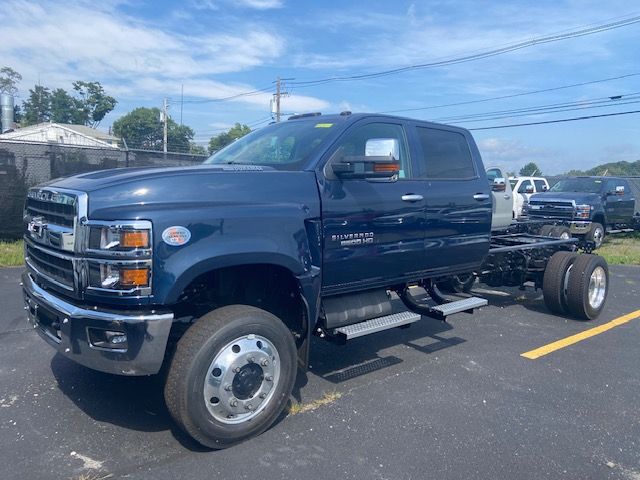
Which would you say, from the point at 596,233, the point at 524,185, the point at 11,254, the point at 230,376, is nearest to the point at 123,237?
the point at 230,376

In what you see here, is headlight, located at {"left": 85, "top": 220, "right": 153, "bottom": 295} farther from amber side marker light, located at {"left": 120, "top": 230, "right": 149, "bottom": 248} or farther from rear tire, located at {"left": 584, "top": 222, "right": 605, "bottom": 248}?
rear tire, located at {"left": 584, "top": 222, "right": 605, "bottom": 248}

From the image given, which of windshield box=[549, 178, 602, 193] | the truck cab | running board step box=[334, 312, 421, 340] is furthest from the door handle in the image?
the truck cab

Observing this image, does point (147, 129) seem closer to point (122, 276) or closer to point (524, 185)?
point (524, 185)

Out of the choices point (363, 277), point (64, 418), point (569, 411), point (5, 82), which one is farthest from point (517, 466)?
point (5, 82)

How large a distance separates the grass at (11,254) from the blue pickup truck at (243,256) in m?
6.40

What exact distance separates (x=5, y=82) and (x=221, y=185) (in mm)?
88609

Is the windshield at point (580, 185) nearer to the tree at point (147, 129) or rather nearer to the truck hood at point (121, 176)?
the truck hood at point (121, 176)

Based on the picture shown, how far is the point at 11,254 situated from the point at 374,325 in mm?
8317

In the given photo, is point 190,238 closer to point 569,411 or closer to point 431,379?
point 431,379

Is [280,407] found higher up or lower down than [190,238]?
lower down

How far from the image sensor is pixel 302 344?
413 cm

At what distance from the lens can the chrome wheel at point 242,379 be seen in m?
3.45

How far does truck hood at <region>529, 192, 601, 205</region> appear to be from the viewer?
626 inches

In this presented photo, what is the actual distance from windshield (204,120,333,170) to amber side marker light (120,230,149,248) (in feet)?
4.55
